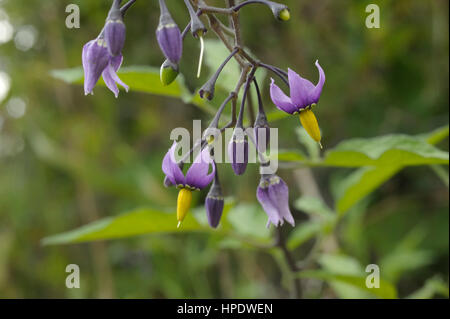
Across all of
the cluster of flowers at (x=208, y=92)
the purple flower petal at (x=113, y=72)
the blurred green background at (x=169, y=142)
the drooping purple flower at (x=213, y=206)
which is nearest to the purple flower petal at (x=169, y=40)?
the cluster of flowers at (x=208, y=92)

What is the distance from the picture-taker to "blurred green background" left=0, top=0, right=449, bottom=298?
1.72 metres

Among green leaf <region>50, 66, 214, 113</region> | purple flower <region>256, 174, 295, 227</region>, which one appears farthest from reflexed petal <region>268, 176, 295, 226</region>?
green leaf <region>50, 66, 214, 113</region>

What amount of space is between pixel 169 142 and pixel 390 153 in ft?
4.70

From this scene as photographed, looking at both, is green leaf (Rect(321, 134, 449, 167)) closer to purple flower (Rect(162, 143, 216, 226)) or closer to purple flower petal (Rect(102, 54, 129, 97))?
purple flower (Rect(162, 143, 216, 226))

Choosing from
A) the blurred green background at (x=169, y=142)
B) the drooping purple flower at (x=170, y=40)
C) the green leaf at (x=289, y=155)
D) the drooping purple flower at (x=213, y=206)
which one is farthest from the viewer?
the blurred green background at (x=169, y=142)

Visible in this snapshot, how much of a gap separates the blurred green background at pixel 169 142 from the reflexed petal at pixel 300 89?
0.97 m

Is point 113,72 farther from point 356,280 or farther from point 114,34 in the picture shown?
point 356,280

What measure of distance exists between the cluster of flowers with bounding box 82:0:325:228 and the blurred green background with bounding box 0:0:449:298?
0.87 metres

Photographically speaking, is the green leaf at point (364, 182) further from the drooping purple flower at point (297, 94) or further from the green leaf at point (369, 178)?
Result: the drooping purple flower at point (297, 94)

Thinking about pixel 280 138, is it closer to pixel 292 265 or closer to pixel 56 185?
pixel 292 265

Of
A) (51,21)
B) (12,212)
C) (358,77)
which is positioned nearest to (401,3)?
(358,77)

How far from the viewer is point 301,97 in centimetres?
64

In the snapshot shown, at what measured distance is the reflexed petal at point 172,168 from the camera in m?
0.66

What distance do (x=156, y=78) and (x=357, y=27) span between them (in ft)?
3.97
